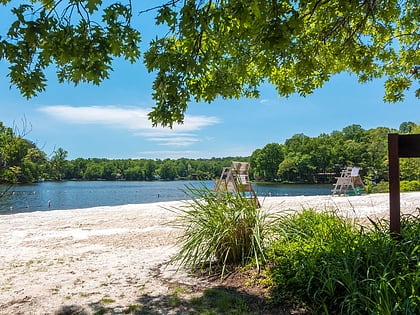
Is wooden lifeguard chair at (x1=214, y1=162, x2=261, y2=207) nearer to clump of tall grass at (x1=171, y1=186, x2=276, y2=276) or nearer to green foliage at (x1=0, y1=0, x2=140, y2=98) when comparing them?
clump of tall grass at (x1=171, y1=186, x2=276, y2=276)

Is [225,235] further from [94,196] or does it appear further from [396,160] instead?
[94,196]

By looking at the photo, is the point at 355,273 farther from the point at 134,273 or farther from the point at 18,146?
the point at 18,146

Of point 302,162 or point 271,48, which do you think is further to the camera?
point 302,162

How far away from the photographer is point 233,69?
459 centimetres

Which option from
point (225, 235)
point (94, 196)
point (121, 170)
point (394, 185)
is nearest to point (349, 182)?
point (394, 185)

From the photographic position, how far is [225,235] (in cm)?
345

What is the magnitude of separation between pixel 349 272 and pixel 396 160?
120 cm

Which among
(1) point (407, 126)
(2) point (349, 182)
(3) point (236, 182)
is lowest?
(2) point (349, 182)

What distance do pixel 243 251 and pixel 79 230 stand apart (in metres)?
4.21

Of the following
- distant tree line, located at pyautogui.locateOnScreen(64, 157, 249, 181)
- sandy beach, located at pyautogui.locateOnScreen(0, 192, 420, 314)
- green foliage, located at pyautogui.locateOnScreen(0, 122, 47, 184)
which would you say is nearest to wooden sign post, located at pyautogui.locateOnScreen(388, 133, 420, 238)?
sandy beach, located at pyautogui.locateOnScreen(0, 192, 420, 314)

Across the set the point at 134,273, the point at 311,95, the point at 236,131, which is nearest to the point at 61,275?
the point at 134,273

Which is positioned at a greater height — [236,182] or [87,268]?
[236,182]

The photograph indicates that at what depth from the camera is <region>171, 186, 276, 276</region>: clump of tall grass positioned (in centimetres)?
346

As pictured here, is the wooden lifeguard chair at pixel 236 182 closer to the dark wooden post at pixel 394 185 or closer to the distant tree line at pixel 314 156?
the dark wooden post at pixel 394 185
